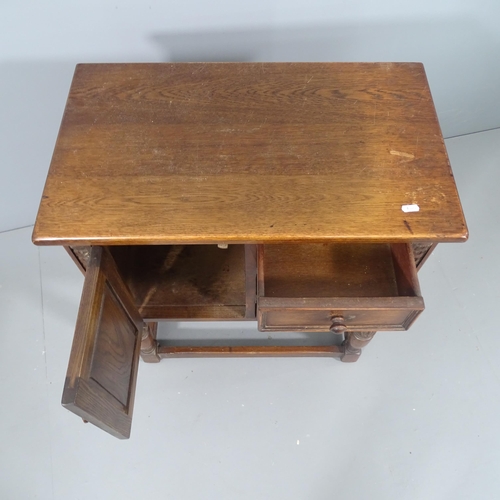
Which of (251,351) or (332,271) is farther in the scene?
(251,351)

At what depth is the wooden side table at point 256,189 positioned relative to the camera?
719 mm

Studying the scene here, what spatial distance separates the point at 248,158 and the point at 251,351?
566 mm

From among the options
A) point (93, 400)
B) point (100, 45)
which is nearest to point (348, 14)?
point (100, 45)

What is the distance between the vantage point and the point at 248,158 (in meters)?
0.79

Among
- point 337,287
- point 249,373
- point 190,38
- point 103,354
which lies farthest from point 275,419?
point 190,38

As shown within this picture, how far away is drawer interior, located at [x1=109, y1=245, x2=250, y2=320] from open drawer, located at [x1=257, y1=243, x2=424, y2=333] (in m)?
0.11

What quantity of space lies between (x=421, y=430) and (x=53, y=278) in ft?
3.68

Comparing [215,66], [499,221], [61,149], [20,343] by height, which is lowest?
[20,343]

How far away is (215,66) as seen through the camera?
2.96 feet

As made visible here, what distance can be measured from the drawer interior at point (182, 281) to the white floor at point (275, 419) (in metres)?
0.28

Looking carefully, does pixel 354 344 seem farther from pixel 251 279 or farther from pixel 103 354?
pixel 103 354

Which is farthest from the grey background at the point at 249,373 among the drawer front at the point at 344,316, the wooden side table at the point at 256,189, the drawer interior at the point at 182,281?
the drawer front at the point at 344,316

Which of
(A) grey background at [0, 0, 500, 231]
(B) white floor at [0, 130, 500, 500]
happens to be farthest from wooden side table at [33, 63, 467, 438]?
(B) white floor at [0, 130, 500, 500]

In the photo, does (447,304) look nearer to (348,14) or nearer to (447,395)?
(447,395)
